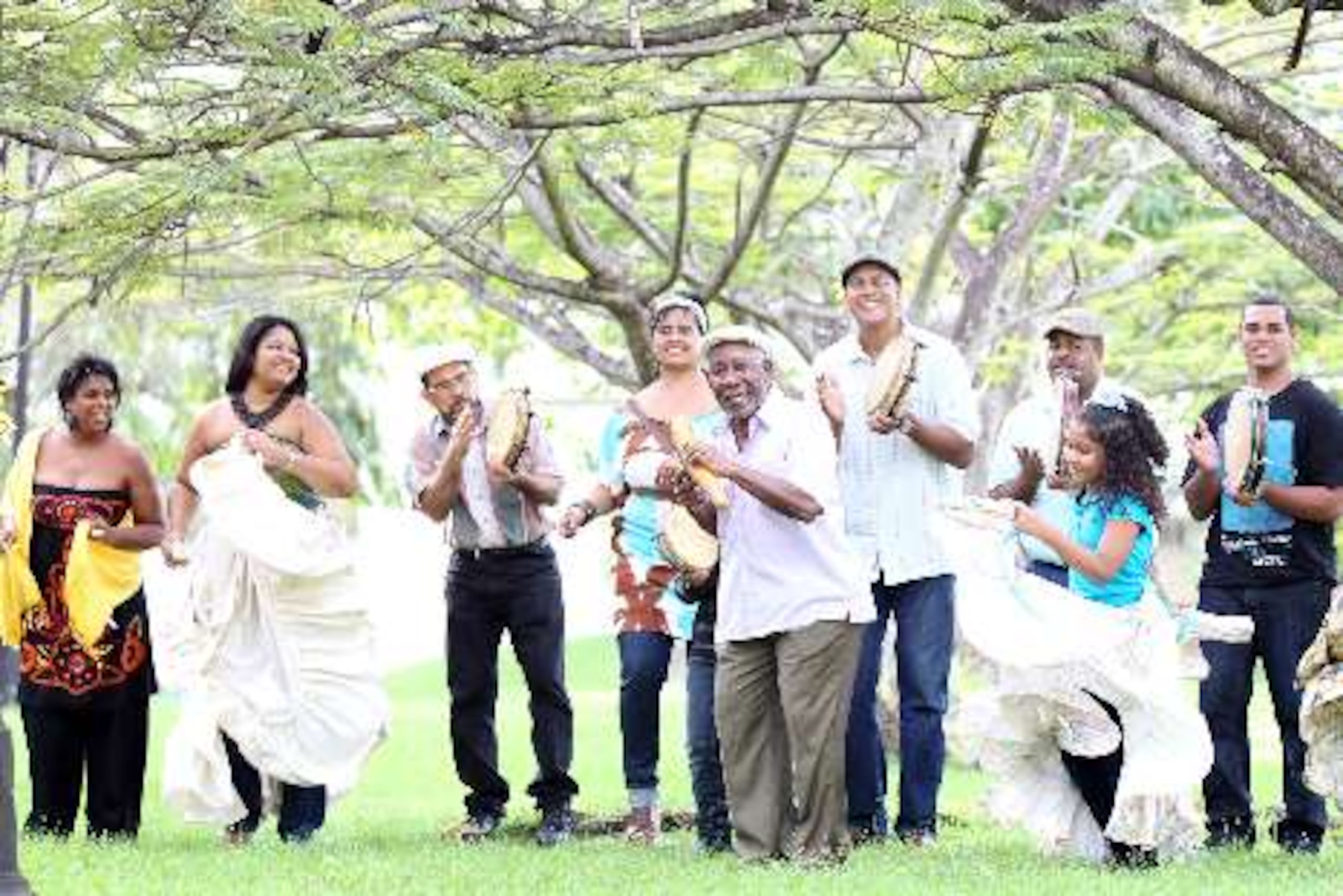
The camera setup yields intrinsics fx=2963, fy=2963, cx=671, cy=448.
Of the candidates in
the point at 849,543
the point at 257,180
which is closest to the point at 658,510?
the point at 849,543

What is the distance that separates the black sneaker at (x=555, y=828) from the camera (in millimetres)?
11688

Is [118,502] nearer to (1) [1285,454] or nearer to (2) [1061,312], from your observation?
(2) [1061,312]

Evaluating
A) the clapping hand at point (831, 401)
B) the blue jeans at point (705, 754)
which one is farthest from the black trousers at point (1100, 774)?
the clapping hand at point (831, 401)

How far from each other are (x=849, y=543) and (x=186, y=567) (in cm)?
277

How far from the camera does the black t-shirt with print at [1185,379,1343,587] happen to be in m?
10.9

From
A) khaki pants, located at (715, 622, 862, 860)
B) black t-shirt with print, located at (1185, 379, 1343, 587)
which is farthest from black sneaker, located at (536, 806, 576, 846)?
black t-shirt with print, located at (1185, 379, 1343, 587)

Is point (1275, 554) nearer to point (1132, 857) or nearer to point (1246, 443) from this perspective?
point (1246, 443)

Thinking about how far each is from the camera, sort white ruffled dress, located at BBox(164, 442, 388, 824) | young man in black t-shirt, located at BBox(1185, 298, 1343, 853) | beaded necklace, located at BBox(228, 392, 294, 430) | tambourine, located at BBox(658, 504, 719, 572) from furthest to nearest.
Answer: beaded necklace, located at BBox(228, 392, 294, 430) < white ruffled dress, located at BBox(164, 442, 388, 824) < young man in black t-shirt, located at BBox(1185, 298, 1343, 853) < tambourine, located at BBox(658, 504, 719, 572)

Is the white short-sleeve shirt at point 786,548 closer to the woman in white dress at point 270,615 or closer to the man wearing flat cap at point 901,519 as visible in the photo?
the man wearing flat cap at point 901,519

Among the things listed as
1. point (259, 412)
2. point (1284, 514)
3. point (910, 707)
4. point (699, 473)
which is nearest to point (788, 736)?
point (910, 707)

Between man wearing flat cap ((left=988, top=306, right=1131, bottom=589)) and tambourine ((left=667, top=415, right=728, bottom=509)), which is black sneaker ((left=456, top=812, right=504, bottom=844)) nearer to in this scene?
tambourine ((left=667, top=415, right=728, bottom=509))

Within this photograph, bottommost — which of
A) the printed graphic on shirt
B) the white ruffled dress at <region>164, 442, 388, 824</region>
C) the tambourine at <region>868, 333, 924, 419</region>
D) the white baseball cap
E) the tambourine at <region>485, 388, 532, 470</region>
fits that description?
the white ruffled dress at <region>164, 442, 388, 824</region>

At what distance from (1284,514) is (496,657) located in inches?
129

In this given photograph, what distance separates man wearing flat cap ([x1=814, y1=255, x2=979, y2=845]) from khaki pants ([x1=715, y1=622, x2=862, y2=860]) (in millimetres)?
709
